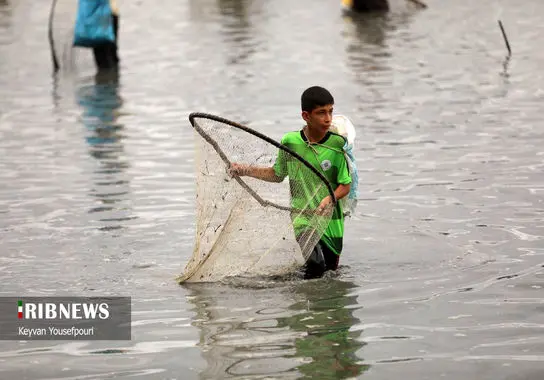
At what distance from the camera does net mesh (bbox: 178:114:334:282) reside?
7500 millimetres

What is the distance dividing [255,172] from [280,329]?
106cm

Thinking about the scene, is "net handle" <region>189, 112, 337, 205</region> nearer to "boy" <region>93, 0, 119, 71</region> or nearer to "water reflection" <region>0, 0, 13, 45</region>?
"boy" <region>93, 0, 119, 71</region>

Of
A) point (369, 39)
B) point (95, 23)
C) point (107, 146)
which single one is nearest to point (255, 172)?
point (107, 146)

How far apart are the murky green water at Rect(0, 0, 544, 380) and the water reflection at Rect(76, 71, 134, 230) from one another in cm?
5

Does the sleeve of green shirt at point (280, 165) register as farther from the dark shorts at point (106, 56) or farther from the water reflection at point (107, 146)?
the dark shorts at point (106, 56)

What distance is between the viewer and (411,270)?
323 inches

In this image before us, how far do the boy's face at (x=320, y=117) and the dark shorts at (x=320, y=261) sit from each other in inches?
31.9

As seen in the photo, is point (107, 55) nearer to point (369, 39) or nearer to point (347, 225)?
point (369, 39)

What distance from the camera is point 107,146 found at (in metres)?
13.2

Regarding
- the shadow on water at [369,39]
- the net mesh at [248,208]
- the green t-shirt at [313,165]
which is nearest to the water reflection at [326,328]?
the net mesh at [248,208]

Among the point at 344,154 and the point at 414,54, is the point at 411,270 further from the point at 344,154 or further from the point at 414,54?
the point at 414,54

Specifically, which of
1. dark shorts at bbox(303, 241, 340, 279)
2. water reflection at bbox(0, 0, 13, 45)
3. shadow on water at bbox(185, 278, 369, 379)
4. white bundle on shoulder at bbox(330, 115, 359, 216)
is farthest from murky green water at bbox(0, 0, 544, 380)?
water reflection at bbox(0, 0, 13, 45)

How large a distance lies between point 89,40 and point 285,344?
12.4 metres

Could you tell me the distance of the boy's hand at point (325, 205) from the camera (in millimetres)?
7441
